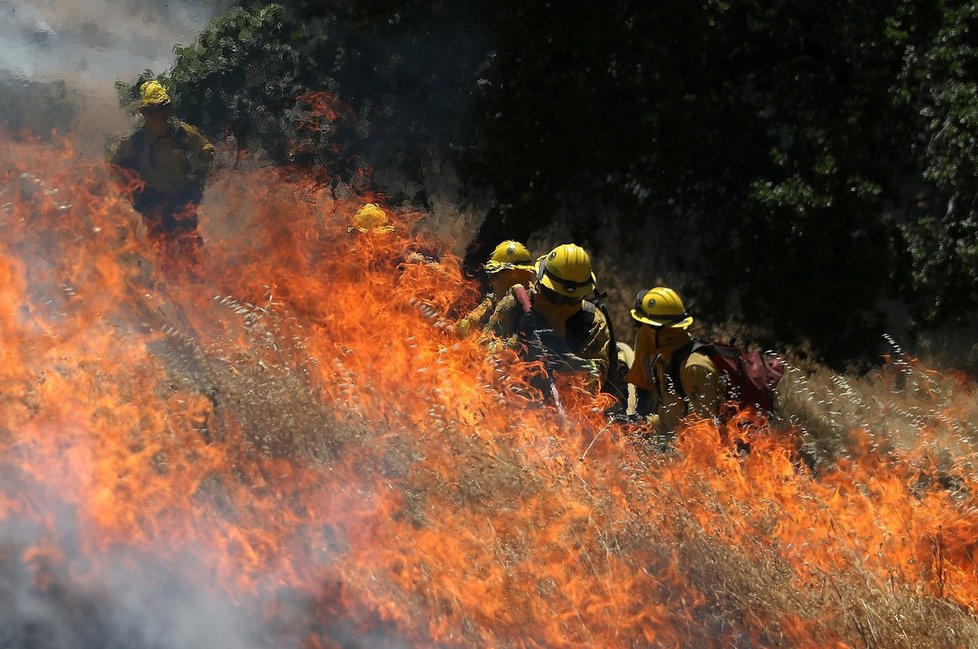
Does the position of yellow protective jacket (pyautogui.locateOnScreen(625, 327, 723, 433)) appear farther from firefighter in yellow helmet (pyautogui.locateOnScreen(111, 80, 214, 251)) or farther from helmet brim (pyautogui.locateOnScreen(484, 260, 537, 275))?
firefighter in yellow helmet (pyautogui.locateOnScreen(111, 80, 214, 251))

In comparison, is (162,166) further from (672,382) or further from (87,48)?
(87,48)

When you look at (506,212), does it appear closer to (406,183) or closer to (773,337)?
(406,183)

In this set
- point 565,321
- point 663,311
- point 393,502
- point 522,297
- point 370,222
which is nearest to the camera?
point 393,502

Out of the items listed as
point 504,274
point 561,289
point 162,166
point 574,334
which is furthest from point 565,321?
point 162,166

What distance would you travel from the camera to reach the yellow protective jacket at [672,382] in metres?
5.59

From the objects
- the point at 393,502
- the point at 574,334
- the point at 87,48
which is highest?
the point at 87,48

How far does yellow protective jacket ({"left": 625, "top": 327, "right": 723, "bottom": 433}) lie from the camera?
18.4ft

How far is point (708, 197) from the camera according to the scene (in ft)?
32.2

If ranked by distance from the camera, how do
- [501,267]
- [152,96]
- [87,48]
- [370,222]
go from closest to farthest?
[501,267] → [152,96] → [370,222] → [87,48]

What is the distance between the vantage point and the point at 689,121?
9789 mm

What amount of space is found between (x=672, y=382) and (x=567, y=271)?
35.2 inches

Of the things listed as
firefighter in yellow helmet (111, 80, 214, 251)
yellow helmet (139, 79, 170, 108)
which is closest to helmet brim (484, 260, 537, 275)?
firefighter in yellow helmet (111, 80, 214, 251)

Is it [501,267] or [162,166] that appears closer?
[501,267]

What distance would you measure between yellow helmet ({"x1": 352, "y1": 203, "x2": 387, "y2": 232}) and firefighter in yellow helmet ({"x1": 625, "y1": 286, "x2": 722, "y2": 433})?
301cm
